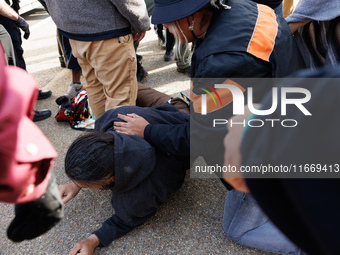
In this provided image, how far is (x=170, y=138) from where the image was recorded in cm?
164

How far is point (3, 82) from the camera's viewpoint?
59 centimetres

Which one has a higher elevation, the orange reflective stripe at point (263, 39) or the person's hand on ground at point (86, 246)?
the orange reflective stripe at point (263, 39)

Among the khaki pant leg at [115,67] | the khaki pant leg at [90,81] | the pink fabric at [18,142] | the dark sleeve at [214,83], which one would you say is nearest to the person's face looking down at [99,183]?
the dark sleeve at [214,83]

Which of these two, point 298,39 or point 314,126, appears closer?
point 314,126

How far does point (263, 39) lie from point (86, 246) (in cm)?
155

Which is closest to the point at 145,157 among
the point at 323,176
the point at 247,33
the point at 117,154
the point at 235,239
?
the point at 117,154

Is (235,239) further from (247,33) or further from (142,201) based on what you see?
(247,33)

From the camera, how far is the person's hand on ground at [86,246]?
1662mm

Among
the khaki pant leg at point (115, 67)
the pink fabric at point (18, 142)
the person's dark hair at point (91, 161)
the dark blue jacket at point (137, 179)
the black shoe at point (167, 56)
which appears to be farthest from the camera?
the black shoe at point (167, 56)

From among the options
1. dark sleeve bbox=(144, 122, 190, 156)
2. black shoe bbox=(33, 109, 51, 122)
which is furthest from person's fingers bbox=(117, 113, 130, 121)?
black shoe bbox=(33, 109, 51, 122)

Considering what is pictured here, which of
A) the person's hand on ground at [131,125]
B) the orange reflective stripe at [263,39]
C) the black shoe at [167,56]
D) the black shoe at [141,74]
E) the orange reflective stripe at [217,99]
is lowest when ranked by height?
the black shoe at [167,56]

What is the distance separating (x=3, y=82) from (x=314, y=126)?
670mm

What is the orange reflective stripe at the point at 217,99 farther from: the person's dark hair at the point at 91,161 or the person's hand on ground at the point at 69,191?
the person's hand on ground at the point at 69,191

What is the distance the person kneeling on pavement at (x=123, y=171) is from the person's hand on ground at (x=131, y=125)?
0.18ft
